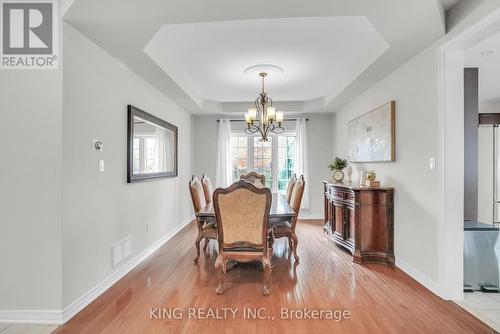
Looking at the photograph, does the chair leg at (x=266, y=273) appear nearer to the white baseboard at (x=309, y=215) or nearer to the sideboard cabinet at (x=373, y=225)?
the sideboard cabinet at (x=373, y=225)

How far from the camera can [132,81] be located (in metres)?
3.04

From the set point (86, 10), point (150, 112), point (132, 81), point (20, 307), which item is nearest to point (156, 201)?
point (150, 112)

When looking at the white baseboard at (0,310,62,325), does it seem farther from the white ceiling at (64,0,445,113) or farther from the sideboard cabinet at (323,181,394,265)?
the sideboard cabinet at (323,181,394,265)

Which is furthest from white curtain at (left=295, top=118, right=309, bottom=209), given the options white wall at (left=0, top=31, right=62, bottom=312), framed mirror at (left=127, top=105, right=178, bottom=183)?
white wall at (left=0, top=31, right=62, bottom=312)

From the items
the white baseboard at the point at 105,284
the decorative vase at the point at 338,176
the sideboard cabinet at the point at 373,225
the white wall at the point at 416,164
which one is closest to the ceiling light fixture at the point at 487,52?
the white wall at the point at 416,164

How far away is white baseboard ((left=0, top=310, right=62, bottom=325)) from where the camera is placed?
6.36ft

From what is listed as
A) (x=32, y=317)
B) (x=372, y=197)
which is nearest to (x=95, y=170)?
(x=32, y=317)

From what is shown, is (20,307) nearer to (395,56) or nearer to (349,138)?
(395,56)

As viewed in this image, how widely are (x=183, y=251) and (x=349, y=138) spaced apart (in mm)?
3351

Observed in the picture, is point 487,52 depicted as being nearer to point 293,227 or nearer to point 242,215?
point 293,227

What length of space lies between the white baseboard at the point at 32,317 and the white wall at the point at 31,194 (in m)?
0.04

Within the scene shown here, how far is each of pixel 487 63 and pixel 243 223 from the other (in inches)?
136

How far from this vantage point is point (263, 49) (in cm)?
297

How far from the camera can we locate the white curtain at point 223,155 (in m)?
5.69
